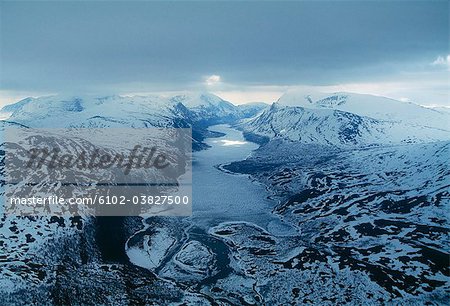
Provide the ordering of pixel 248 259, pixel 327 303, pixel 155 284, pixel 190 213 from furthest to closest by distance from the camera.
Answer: pixel 190 213 < pixel 248 259 < pixel 155 284 < pixel 327 303

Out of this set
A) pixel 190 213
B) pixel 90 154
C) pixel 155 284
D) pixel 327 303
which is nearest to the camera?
pixel 327 303

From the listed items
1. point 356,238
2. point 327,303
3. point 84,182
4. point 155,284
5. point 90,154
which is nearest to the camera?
point 327,303

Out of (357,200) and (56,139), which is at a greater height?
(56,139)

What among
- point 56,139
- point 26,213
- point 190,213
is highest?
point 56,139

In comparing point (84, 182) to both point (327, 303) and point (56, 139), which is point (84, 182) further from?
point (327, 303)

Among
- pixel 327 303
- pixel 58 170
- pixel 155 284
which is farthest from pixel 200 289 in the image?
pixel 58 170

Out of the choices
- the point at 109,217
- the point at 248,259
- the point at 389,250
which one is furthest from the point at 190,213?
the point at 389,250

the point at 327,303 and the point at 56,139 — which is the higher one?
the point at 56,139

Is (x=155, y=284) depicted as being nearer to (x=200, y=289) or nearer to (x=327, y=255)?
(x=200, y=289)

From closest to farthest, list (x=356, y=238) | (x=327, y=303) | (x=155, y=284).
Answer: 1. (x=327, y=303)
2. (x=155, y=284)
3. (x=356, y=238)

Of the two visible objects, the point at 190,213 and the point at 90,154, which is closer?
the point at 190,213
